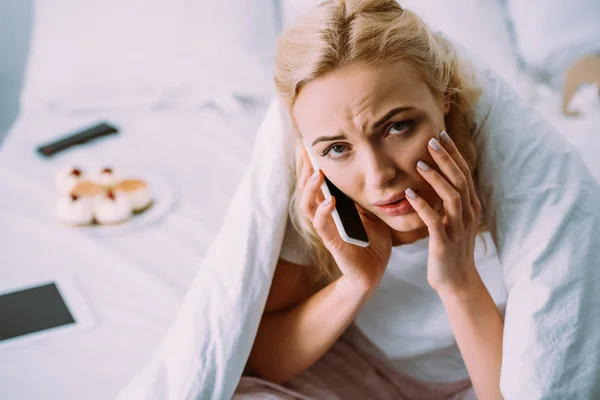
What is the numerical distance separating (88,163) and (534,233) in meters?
1.23

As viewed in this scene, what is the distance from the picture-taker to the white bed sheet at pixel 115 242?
1110 millimetres

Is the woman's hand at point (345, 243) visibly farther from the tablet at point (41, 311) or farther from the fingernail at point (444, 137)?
the tablet at point (41, 311)

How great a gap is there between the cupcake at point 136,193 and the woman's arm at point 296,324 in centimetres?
61

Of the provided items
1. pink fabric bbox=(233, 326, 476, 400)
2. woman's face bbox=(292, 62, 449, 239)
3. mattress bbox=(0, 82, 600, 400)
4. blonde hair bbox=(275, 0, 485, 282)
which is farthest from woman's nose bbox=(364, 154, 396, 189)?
mattress bbox=(0, 82, 600, 400)

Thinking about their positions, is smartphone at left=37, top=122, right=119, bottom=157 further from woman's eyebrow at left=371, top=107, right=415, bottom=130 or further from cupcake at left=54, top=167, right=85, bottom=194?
woman's eyebrow at left=371, top=107, right=415, bottom=130

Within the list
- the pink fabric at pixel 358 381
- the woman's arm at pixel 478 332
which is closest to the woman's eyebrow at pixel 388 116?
the woman's arm at pixel 478 332

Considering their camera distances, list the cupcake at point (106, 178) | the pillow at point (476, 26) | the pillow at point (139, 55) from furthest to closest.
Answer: the pillow at point (139, 55) < the pillow at point (476, 26) < the cupcake at point (106, 178)

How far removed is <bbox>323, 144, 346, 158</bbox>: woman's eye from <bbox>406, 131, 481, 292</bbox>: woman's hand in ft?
0.33

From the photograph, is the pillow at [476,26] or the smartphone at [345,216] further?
the pillow at [476,26]

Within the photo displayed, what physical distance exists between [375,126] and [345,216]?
0.15m

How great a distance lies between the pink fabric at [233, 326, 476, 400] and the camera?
3.46 feet

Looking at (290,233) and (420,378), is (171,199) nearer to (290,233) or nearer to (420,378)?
(290,233)

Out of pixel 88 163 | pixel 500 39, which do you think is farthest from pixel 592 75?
pixel 88 163

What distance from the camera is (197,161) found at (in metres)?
1.76
